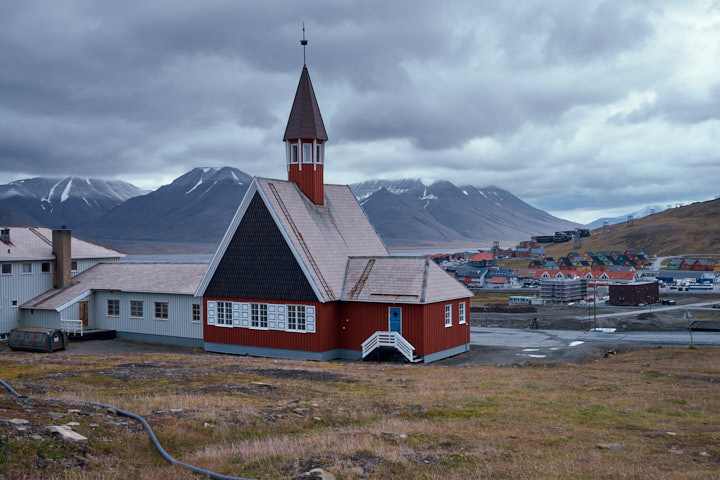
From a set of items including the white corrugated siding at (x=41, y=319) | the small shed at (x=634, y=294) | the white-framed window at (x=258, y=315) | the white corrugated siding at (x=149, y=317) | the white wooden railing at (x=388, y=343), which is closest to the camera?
the white wooden railing at (x=388, y=343)

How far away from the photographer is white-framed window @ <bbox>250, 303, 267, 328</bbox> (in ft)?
121

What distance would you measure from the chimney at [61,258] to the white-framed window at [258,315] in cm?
2006

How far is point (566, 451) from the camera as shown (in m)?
12.2

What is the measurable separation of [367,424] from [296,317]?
21.5 meters

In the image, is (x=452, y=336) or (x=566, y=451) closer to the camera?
(x=566, y=451)

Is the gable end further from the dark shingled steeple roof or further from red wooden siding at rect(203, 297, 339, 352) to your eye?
the dark shingled steeple roof

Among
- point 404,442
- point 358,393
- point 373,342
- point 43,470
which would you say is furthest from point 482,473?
point 373,342

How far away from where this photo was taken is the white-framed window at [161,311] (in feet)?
143

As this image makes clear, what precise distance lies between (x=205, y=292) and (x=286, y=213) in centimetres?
756

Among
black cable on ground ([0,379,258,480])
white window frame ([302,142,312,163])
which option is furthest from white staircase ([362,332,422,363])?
black cable on ground ([0,379,258,480])

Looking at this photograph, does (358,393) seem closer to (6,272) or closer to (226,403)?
(226,403)

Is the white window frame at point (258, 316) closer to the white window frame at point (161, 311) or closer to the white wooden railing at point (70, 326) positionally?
the white window frame at point (161, 311)

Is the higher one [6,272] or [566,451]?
[6,272]

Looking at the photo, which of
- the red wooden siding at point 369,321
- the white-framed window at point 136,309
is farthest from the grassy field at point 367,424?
the white-framed window at point 136,309
